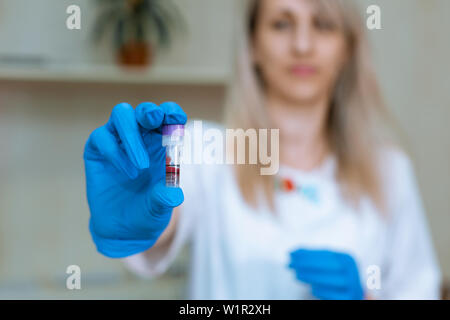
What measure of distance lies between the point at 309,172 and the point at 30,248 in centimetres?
91

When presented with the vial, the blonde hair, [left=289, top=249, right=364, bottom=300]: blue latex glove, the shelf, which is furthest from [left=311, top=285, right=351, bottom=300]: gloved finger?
the shelf

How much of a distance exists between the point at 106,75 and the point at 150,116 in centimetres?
92

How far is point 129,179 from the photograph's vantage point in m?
0.43

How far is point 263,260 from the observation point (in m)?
0.75

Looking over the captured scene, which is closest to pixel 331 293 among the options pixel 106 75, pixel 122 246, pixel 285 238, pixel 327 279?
pixel 327 279

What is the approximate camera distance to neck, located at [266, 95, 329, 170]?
32.3 inches

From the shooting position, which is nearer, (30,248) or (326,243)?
(326,243)

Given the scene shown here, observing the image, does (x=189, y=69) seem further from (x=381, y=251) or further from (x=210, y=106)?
(x=381, y=251)

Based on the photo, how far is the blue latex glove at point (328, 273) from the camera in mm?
619

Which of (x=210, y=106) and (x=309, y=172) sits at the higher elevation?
(x=210, y=106)

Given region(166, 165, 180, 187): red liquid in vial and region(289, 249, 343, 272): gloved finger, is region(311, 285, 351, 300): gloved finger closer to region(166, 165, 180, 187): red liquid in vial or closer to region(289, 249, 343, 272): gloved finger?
region(289, 249, 343, 272): gloved finger

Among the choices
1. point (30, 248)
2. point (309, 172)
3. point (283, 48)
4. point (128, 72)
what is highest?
point (128, 72)

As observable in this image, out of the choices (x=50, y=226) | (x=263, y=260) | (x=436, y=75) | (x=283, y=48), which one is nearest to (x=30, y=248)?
(x=50, y=226)

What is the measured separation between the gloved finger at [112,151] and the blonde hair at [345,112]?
14.2 inches
